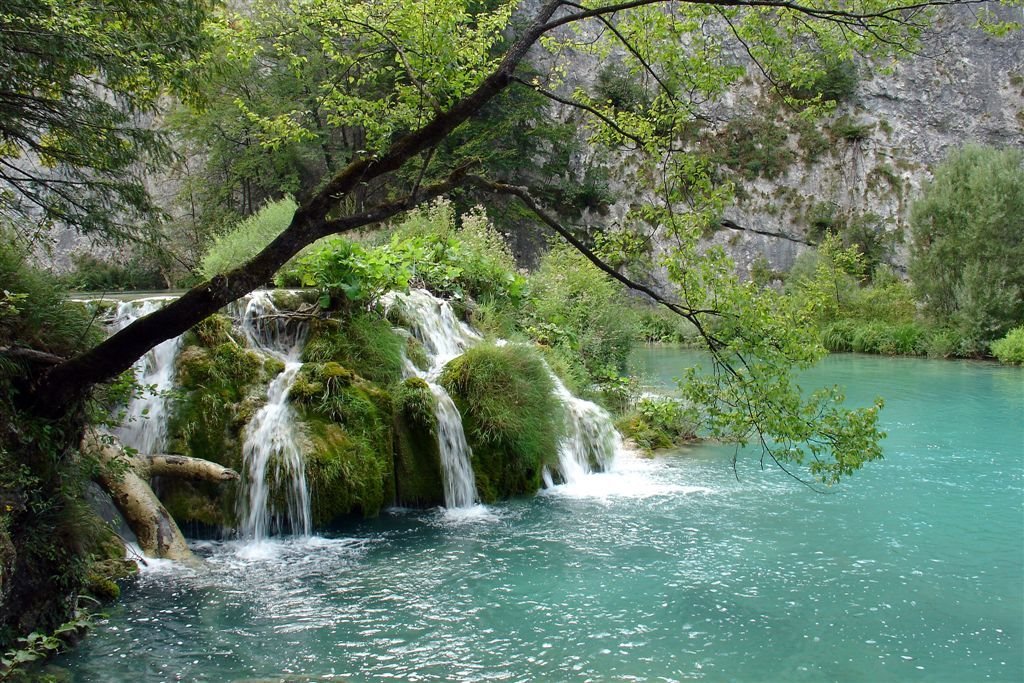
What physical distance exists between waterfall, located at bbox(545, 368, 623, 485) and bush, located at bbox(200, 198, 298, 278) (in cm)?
525

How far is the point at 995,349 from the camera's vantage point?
Result: 2353 centimetres

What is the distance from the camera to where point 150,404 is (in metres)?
7.94

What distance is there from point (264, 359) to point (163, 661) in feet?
14.0

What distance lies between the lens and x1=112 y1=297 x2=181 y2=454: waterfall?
7.84 m

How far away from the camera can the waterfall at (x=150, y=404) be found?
7844mm

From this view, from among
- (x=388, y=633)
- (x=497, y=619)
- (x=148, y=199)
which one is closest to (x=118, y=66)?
(x=148, y=199)

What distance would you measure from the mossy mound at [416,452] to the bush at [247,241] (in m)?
4.40

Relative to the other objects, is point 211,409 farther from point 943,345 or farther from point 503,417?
point 943,345

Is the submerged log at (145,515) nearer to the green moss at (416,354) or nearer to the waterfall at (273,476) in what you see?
the waterfall at (273,476)

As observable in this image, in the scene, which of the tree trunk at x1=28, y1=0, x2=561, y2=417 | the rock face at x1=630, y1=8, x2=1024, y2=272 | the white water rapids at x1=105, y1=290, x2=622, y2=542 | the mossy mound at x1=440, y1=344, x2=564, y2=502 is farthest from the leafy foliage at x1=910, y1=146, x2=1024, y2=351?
the tree trunk at x1=28, y1=0, x2=561, y2=417

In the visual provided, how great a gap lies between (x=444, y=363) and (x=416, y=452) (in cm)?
153

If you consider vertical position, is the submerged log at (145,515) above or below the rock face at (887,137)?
below

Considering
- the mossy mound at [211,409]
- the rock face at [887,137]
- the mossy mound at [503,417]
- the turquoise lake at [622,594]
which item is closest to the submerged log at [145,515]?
the turquoise lake at [622,594]

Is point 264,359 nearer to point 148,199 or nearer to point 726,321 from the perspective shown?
point 148,199
